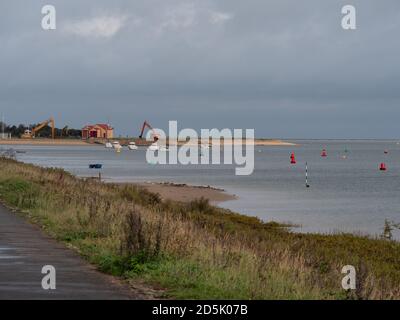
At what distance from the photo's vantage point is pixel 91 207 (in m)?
19.8

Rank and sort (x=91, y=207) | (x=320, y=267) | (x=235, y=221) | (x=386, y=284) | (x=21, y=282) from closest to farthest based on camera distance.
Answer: (x=21, y=282) → (x=386, y=284) → (x=320, y=267) → (x=91, y=207) → (x=235, y=221)

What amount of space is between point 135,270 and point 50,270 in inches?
54.1

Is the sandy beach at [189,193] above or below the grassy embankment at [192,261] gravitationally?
below

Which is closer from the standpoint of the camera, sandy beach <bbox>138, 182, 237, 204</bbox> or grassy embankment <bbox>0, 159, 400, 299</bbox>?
grassy embankment <bbox>0, 159, 400, 299</bbox>

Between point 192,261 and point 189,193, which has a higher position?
point 192,261

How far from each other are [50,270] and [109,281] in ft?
3.40

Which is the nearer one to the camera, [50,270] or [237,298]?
[237,298]

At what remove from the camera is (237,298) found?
10203 millimetres

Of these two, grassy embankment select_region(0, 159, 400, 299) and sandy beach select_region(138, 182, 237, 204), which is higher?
grassy embankment select_region(0, 159, 400, 299)

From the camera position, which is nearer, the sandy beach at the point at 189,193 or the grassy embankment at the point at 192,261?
the grassy embankment at the point at 192,261

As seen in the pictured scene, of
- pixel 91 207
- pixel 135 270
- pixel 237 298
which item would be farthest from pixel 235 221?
pixel 237 298

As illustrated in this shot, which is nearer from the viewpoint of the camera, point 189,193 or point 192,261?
point 192,261
